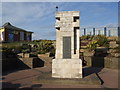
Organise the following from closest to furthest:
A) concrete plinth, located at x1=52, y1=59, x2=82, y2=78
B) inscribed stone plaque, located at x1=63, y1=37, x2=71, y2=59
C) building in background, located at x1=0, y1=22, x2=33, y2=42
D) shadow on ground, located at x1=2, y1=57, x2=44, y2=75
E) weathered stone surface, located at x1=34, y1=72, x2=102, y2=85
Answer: weathered stone surface, located at x1=34, y1=72, x2=102, y2=85 < concrete plinth, located at x1=52, y1=59, x2=82, y2=78 < inscribed stone plaque, located at x1=63, y1=37, x2=71, y2=59 < shadow on ground, located at x1=2, y1=57, x2=44, y2=75 < building in background, located at x1=0, y1=22, x2=33, y2=42

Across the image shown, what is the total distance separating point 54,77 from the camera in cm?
855

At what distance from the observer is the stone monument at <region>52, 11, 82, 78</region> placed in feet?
27.9

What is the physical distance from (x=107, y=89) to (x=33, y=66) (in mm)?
8440

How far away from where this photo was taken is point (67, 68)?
8539 mm

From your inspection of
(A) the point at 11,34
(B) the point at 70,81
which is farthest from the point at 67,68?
(A) the point at 11,34

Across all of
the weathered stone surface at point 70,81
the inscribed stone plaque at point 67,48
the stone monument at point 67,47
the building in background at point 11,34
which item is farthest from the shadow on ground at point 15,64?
the building in background at point 11,34

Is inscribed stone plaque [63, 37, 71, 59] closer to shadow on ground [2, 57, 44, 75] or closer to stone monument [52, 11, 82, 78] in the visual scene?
stone monument [52, 11, 82, 78]

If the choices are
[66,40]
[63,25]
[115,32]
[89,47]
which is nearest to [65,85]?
[66,40]

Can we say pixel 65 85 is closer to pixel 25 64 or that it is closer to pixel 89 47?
pixel 25 64

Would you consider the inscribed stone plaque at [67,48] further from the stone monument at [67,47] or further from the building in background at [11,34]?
the building in background at [11,34]

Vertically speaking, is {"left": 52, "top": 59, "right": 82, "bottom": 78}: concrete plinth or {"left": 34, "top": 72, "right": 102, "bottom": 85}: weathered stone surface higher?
{"left": 52, "top": 59, "right": 82, "bottom": 78}: concrete plinth

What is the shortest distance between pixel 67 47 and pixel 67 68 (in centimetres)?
127

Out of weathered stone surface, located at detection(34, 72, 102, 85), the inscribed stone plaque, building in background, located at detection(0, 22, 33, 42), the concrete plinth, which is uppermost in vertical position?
building in background, located at detection(0, 22, 33, 42)

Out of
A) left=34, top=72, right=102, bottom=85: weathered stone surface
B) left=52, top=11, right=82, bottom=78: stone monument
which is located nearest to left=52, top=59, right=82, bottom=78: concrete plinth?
left=52, top=11, right=82, bottom=78: stone monument
